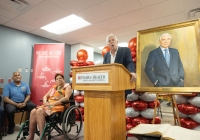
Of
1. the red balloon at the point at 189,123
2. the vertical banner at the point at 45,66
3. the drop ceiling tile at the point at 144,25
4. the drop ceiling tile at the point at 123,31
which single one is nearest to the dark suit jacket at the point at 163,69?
the red balloon at the point at 189,123

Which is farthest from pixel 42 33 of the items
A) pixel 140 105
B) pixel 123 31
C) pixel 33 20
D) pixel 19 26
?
pixel 140 105

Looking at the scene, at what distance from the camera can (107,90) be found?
3.10 feet

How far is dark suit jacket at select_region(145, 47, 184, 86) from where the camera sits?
160cm

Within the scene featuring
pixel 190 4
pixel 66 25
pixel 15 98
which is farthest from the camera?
pixel 66 25

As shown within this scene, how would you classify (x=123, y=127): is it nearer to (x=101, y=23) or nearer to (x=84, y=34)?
(x=101, y=23)

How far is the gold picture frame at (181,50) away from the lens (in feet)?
5.03

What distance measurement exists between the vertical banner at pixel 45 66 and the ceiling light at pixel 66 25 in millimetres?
456

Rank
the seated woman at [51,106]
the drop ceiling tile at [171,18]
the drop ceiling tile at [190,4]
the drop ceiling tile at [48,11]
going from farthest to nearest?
1. the drop ceiling tile at [171,18]
2. the drop ceiling tile at [48,11]
3. the drop ceiling tile at [190,4]
4. the seated woman at [51,106]

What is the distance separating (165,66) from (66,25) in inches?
121

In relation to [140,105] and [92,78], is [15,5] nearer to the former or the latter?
[92,78]

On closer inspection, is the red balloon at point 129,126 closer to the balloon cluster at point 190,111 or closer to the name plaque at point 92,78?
the balloon cluster at point 190,111

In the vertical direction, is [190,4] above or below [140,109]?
above

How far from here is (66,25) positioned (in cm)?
392

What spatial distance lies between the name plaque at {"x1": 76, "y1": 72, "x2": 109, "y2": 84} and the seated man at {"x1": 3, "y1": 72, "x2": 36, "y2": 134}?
2349mm
